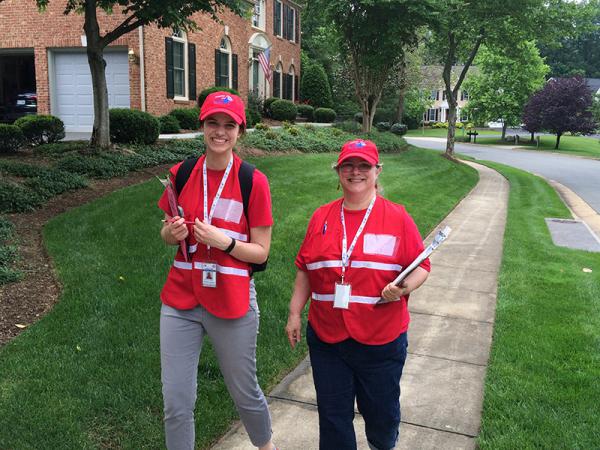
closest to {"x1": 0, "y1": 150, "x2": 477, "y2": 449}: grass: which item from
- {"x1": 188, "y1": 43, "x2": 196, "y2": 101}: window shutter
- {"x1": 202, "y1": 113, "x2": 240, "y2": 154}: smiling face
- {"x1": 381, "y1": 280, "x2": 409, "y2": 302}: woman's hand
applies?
{"x1": 381, "y1": 280, "x2": 409, "y2": 302}: woman's hand

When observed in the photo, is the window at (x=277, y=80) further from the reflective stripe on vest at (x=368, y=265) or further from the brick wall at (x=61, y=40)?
the reflective stripe on vest at (x=368, y=265)

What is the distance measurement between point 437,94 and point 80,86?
69358 millimetres

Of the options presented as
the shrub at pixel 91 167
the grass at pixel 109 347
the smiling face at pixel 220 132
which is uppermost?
the smiling face at pixel 220 132

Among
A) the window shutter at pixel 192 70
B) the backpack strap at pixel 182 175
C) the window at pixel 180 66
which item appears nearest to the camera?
the backpack strap at pixel 182 175

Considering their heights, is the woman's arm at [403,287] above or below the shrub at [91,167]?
above

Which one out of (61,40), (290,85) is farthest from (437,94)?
(61,40)

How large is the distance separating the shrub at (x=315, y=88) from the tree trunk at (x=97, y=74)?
74.8ft

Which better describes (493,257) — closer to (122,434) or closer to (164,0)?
(122,434)

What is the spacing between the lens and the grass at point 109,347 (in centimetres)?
335

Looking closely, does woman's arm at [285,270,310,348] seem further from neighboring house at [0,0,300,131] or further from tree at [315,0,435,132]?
tree at [315,0,435,132]

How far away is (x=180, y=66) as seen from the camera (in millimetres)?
19812

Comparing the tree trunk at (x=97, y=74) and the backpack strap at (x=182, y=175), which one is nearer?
the backpack strap at (x=182, y=175)

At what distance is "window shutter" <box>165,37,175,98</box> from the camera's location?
18594 millimetres

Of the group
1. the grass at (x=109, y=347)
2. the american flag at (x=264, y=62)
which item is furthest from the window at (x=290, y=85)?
the grass at (x=109, y=347)
